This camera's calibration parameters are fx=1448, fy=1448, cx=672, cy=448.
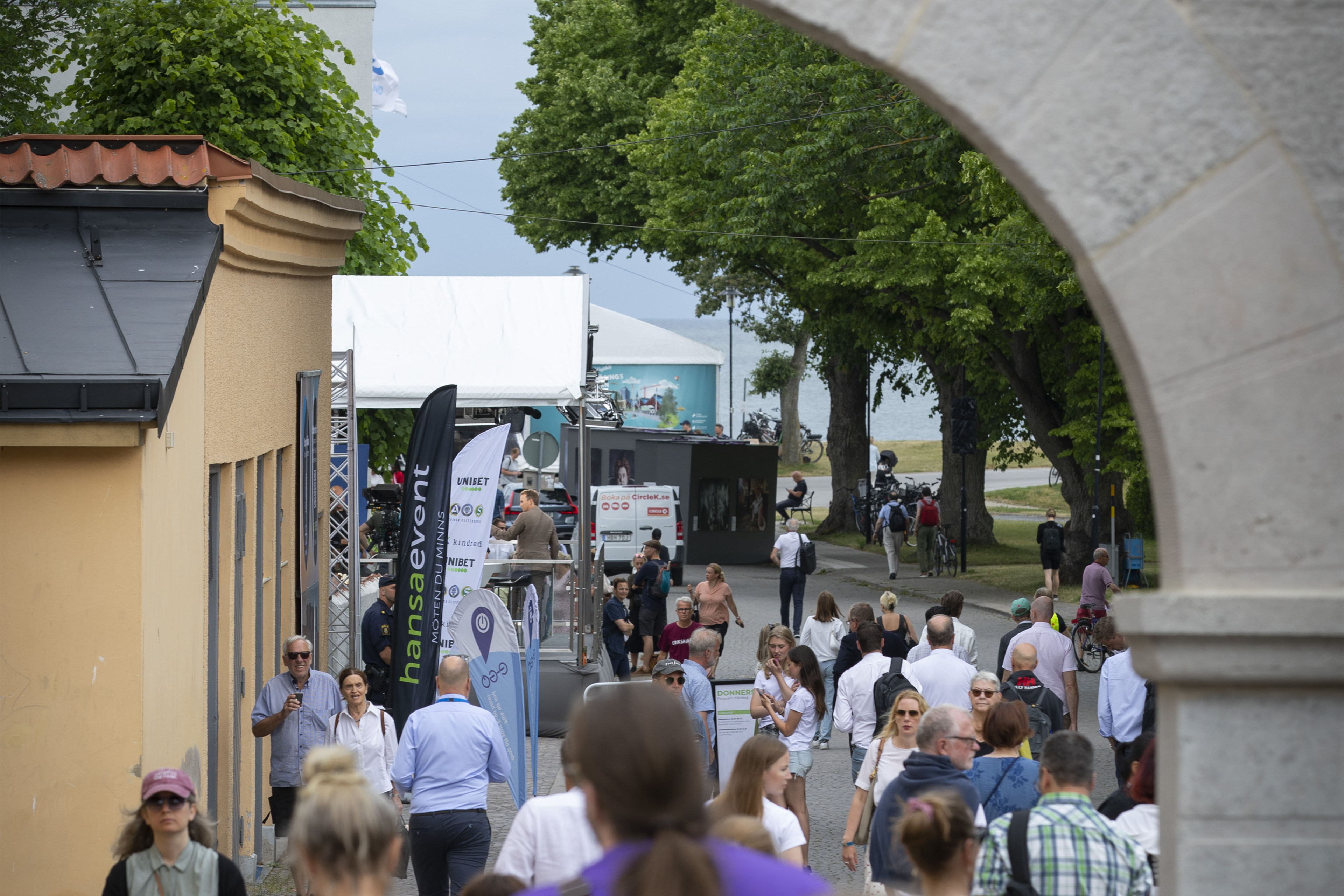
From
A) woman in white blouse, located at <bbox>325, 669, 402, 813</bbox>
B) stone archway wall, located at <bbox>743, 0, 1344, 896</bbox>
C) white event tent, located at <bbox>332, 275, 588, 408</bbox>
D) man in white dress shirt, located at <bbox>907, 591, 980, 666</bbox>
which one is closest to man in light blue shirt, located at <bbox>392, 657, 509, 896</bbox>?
woman in white blouse, located at <bbox>325, 669, 402, 813</bbox>

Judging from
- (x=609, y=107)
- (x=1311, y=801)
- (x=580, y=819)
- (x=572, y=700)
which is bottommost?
(x=572, y=700)

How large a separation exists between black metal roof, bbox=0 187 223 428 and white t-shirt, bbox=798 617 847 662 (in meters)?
7.73

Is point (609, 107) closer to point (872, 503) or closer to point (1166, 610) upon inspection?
point (872, 503)

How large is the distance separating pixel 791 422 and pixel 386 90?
97.6ft

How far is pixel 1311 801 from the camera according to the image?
11.8 feet

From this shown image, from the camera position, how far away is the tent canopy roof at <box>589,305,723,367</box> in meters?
58.7

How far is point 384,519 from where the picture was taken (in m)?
28.5

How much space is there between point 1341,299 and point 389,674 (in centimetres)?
1008

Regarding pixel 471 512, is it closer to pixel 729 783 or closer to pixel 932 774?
pixel 729 783

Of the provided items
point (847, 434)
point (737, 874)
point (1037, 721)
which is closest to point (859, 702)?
point (1037, 721)

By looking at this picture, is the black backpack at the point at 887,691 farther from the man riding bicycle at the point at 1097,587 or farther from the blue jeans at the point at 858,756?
the man riding bicycle at the point at 1097,587

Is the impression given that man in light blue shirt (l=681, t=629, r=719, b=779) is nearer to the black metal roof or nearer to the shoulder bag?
the shoulder bag

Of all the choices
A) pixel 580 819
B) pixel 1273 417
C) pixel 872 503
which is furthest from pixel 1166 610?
pixel 872 503

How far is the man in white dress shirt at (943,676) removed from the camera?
9.90 meters
